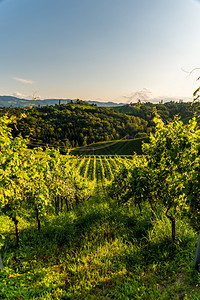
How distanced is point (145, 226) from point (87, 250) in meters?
3.60

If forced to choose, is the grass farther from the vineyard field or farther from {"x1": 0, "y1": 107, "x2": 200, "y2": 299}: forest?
the vineyard field

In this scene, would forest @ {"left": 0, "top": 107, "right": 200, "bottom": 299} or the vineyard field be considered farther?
the vineyard field

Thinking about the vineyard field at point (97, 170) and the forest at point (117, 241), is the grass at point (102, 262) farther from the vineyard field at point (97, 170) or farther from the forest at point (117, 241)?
the vineyard field at point (97, 170)

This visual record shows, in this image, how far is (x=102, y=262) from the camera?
6.58 metres

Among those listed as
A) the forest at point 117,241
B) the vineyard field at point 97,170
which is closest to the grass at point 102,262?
the forest at point 117,241

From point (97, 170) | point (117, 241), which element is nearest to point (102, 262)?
point (117, 241)

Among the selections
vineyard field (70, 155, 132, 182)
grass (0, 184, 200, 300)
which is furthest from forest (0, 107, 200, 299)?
vineyard field (70, 155, 132, 182)

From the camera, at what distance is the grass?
5141 millimetres

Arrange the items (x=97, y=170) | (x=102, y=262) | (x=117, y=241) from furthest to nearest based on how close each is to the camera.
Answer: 1. (x=97, y=170)
2. (x=117, y=241)
3. (x=102, y=262)

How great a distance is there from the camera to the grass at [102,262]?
5141 millimetres

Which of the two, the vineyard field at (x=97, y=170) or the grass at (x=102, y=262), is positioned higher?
the grass at (x=102, y=262)

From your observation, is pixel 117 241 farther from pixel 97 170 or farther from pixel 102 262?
pixel 97 170

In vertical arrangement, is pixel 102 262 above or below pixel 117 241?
below

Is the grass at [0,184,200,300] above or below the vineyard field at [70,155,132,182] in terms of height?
above
